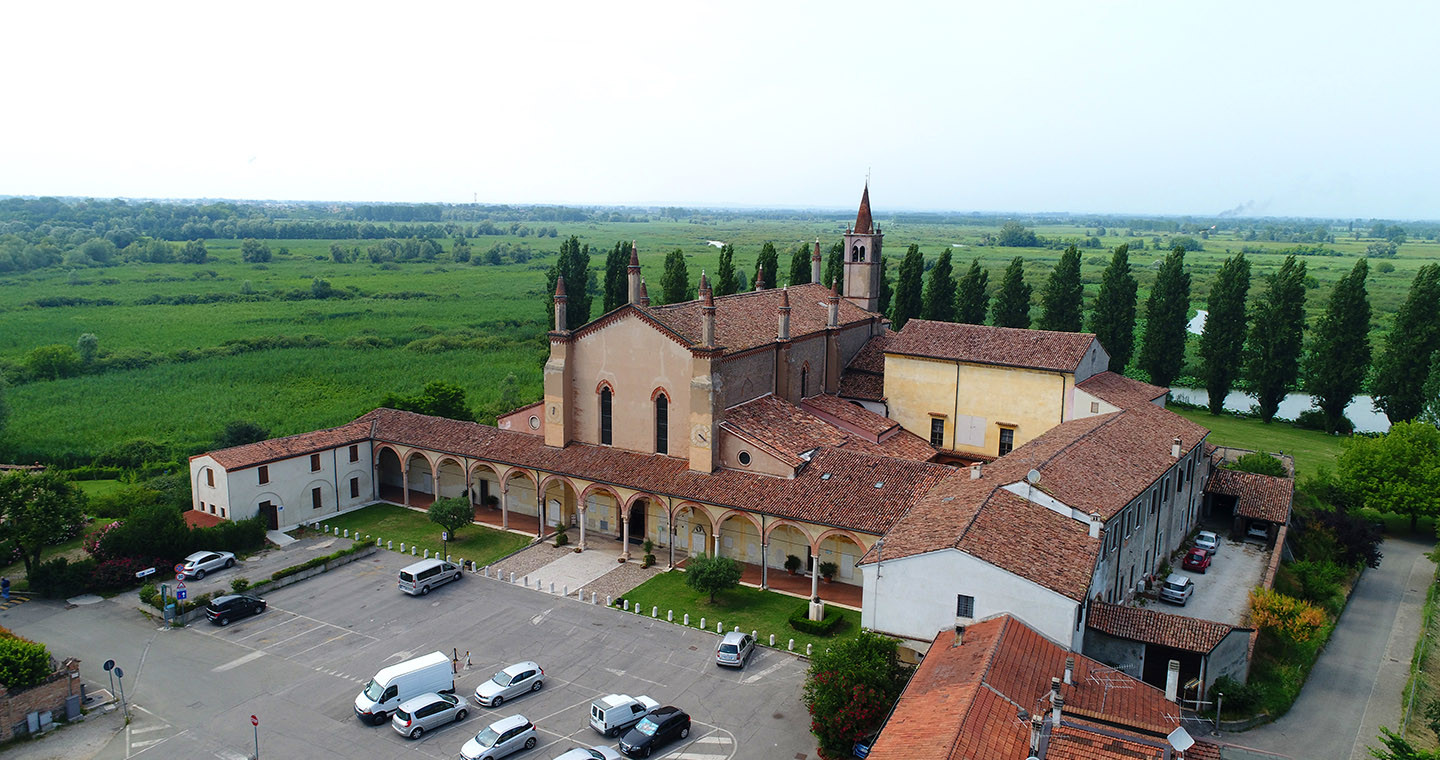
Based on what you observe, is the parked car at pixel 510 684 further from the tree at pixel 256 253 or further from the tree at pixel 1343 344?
the tree at pixel 256 253

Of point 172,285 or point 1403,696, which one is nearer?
point 1403,696

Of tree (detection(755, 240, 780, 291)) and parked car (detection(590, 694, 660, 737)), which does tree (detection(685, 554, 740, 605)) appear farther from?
tree (detection(755, 240, 780, 291))

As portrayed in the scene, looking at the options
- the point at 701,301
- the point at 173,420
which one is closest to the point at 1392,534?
the point at 701,301

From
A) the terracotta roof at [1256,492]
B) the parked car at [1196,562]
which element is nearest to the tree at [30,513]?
the parked car at [1196,562]

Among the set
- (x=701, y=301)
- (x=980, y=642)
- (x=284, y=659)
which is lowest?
(x=284, y=659)

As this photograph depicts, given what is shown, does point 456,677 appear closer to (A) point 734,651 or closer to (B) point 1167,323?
(A) point 734,651

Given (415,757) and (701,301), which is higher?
(701,301)

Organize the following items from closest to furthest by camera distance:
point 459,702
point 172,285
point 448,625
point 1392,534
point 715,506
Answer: point 459,702 < point 448,625 < point 715,506 < point 1392,534 < point 172,285

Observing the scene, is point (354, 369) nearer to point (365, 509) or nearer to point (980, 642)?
point (365, 509)
